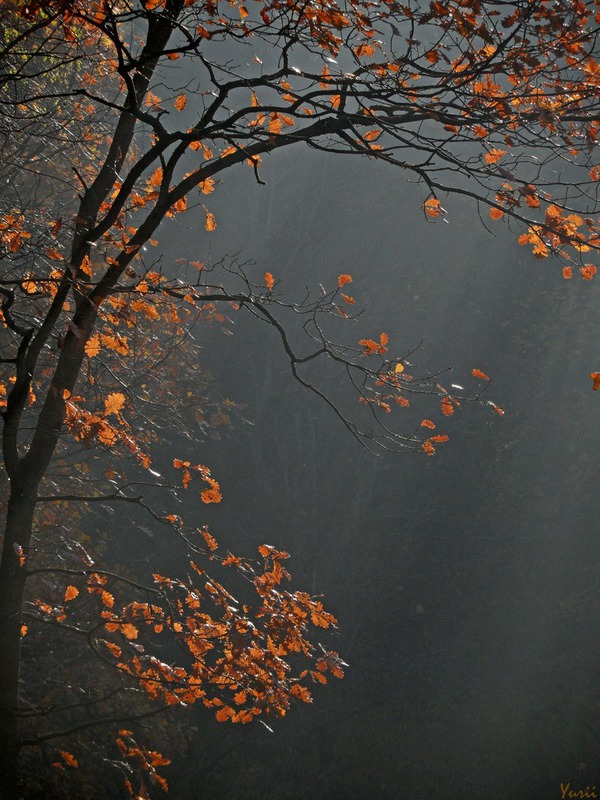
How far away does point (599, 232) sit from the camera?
131 inches

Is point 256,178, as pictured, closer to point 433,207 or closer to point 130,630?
point 433,207

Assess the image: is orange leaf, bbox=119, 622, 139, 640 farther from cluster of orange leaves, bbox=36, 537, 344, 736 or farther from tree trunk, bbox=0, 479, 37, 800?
tree trunk, bbox=0, 479, 37, 800

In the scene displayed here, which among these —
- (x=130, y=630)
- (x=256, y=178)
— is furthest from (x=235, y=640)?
(x=256, y=178)

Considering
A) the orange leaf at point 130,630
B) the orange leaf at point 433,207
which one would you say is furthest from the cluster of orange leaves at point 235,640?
the orange leaf at point 433,207

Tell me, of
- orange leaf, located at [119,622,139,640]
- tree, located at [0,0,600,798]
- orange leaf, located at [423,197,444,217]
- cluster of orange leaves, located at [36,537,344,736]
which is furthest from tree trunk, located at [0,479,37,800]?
orange leaf, located at [423,197,444,217]

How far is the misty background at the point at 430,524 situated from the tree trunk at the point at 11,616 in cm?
408

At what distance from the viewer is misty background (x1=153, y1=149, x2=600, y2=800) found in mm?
9742

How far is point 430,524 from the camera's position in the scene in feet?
40.0

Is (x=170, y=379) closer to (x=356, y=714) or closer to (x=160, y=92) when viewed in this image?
(x=356, y=714)

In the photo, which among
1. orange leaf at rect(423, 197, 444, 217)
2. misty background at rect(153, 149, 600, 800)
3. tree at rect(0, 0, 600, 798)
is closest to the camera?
tree at rect(0, 0, 600, 798)

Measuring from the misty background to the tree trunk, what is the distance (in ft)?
13.4

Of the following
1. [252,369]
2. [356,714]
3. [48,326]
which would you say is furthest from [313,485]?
[48,326]

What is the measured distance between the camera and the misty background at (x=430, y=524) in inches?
384

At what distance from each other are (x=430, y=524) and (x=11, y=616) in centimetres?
906
